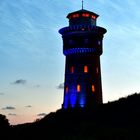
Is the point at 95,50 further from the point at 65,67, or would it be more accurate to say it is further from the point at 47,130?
the point at 47,130

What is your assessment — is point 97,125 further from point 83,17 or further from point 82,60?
point 83,17

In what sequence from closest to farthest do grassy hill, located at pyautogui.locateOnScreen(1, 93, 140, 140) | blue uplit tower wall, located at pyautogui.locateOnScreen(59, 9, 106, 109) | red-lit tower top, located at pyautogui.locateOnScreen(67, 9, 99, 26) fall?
grassy hill, located at pyautogui.locateOnScreen(1, 93, 140, 140)
blue uplit tower wall, located at pyautogui.locateOnScreen(59, 9, 106, 109)
red-lit tower top, located at pyautogui.locateOnScreen(67, 9, 99, 26)

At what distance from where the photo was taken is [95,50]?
69312 mm

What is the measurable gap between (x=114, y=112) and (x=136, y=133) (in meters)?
11.3

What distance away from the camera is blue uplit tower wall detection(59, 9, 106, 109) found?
67.6 meters

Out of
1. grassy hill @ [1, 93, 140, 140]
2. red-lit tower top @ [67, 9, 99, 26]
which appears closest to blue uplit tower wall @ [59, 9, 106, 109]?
red-lit tower top @ [67, 9, 99, 26]

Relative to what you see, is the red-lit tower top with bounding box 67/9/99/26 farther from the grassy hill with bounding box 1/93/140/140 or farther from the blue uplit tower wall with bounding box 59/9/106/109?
the grassy hill with bounding box 1/93/140/140

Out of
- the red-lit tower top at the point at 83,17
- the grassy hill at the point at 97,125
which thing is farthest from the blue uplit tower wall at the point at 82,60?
the grassy hill at the point at 97,125

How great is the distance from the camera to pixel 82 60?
6819 centimetres

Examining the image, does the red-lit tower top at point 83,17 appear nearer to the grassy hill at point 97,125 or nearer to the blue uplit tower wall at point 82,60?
the blue uplit tower wall at point 82,60

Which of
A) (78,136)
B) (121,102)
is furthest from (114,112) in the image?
(78,136)

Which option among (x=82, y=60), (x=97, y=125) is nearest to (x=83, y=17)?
(x=82, y=60)

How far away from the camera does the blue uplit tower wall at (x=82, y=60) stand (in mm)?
67625

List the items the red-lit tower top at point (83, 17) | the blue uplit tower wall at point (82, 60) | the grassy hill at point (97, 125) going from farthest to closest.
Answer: the red-lit tower top at point (83, 17)
the blue uplit tower wall at point (82, 60)
the grassy hill at point (97, 125)
